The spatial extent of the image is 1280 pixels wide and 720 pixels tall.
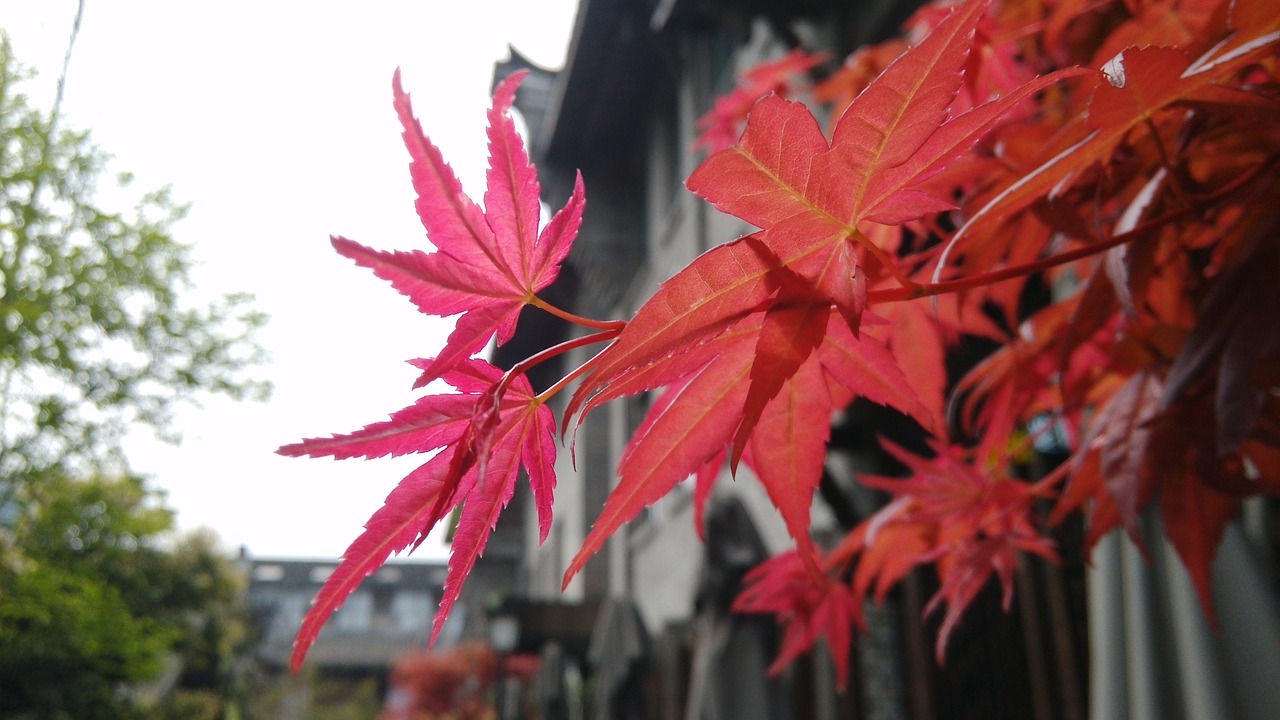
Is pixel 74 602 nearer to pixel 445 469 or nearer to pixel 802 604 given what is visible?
pixel 802 604

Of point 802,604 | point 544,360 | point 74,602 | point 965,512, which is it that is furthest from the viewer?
point 74,602

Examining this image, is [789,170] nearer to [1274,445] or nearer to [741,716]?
[1274,445]

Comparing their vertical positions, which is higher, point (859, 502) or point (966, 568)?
point (859, 502)

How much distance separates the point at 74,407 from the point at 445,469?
428cm

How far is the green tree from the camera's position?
11.5ft

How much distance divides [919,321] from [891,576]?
1.36ft

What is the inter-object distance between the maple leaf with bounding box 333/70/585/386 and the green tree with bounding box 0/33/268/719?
10.9ft

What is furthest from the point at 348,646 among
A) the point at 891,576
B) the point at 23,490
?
the point at 891,576

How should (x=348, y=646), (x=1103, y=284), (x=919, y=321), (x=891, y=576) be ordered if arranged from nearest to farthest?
(x=1103, y=284), (x=919, y=321), (x=891, y=576), (x=348, y=646)

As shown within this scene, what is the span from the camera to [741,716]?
138 inches

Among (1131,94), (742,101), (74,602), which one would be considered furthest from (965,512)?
(74,602)

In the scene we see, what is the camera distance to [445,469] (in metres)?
0.46

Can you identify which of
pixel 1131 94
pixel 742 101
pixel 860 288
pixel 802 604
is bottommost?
pixel 802 604

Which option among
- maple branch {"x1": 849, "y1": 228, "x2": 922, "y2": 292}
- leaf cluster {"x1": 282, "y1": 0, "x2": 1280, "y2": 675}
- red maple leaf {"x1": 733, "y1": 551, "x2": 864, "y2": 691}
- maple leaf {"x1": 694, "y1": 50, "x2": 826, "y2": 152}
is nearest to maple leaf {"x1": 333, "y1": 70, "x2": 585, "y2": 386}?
leaf cluster {"x1": 282, "y1": 0, "x2": 1280, "y2": 675}
